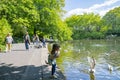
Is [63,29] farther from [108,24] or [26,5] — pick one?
[108,24]

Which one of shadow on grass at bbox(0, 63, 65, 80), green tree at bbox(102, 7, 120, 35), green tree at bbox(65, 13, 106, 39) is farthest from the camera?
green tree at bbox(102, 7, 120, 35)

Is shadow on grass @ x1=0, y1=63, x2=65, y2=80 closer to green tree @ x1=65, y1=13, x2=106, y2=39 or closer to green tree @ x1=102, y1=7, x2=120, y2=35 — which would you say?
green tree @ x1=65, y1=13, x2=106, y2=39

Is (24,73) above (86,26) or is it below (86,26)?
below

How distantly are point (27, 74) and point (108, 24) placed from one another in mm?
100112

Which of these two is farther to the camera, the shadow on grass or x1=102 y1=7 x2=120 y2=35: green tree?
x1=102 y1=7 x2=120 y2=35: green tree

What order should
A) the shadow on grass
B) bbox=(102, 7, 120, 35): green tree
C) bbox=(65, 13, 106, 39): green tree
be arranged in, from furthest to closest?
bbox=(102, 7, 120, 35): green tree < bbox=(65, 13, 106, 39): green tree < the shadow on grass

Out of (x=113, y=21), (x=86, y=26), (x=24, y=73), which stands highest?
(x=113, y=21)

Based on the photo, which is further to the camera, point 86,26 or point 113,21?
point 86,26

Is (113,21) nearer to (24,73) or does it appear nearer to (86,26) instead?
(86,26)

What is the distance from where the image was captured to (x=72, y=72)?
19.8 metres

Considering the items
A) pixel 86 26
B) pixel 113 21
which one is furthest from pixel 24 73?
pixel 86 26

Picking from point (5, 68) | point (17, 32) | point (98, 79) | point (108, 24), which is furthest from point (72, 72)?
point (108, 24)

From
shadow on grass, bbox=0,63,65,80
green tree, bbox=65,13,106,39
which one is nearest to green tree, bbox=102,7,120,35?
green tree, bbox=65,13,106,39

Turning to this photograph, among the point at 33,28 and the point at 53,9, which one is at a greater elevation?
the point at 53,9
